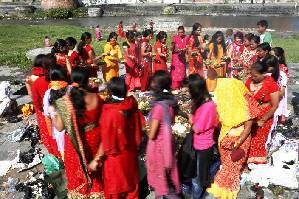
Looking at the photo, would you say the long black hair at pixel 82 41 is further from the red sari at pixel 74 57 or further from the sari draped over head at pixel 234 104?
the sari draped over head at pixel 234 104

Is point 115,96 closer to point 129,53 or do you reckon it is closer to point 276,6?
point 129,53

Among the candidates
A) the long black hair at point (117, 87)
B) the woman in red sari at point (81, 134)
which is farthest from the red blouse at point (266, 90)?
the woman in red sari at point (81, 134)

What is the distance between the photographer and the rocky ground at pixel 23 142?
5.55 meters

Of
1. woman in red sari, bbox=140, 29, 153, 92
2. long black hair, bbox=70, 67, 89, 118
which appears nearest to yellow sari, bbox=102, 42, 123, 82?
woman in red sari, bbox=140, 29, 153, 92

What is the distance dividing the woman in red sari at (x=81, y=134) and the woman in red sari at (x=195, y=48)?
18.5ft

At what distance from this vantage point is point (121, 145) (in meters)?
4.62

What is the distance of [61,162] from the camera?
19.4ft

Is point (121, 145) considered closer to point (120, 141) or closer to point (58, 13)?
point (120, 141)

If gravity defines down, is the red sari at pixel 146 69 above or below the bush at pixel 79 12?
below

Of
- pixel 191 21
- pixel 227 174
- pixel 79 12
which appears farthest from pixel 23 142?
pixel 79 12

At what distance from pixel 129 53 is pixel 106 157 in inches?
223

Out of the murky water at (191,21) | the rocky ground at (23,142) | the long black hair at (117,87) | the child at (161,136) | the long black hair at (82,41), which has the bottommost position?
the rocky ground at (23,142)

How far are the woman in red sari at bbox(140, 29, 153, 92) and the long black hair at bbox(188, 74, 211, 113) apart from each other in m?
5.30

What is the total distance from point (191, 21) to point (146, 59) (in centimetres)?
2096
